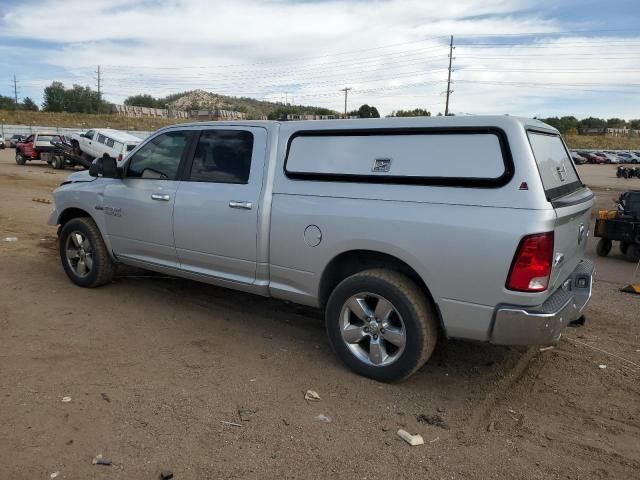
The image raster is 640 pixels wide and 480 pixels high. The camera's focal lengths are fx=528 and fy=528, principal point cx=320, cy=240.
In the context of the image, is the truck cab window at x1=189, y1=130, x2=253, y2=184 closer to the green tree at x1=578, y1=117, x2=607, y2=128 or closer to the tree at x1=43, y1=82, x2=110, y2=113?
the tree at x1=43, y1=82, x2=110, y2=113

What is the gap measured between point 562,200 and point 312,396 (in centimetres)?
215

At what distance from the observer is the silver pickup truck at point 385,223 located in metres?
3.27

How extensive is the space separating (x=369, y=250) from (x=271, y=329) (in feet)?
5.09

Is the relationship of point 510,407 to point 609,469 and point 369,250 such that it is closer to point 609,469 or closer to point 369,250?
point 609,469

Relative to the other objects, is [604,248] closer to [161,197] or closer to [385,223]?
[385,223]

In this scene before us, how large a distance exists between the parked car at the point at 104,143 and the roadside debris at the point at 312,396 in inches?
798

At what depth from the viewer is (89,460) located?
291 centimetres

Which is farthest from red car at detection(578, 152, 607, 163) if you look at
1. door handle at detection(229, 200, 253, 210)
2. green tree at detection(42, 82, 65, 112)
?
green tree at detection(42, 82, 65, 112)

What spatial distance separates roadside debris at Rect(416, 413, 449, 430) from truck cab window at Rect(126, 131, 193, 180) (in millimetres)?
3108

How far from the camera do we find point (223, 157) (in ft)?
15.4

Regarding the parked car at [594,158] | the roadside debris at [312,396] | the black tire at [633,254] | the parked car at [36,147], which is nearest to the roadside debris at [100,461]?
the roadside debris at [312,396]

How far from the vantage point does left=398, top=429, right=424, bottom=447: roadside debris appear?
3.15m

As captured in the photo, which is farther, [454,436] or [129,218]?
[129,218]

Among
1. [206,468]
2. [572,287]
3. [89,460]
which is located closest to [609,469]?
[572,287]
